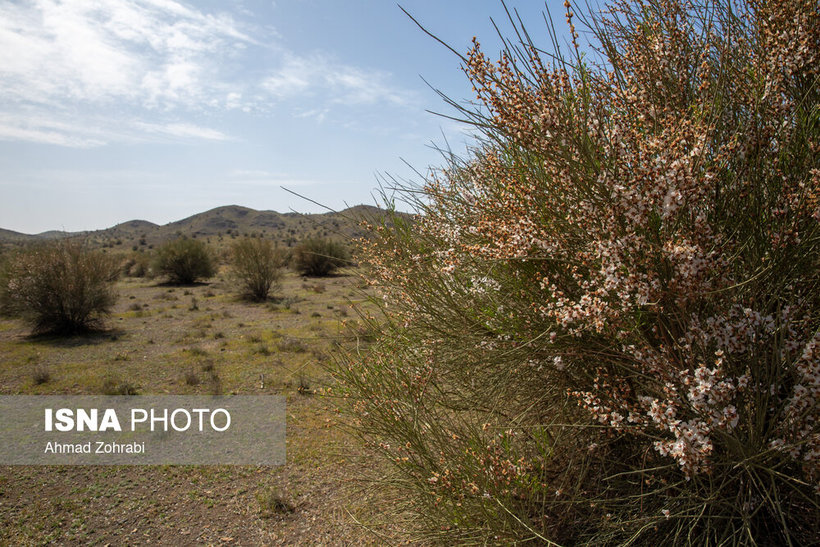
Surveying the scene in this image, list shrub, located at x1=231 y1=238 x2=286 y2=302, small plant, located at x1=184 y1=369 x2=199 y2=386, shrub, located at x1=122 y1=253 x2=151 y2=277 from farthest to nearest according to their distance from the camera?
shrub, located at x1=122 y1=253 x2=151 y2=277
shrub, located at x1=231 y1=238 x2=286 y2=302
small plant, located at x1=184 y1=369 x2=199 y2=386

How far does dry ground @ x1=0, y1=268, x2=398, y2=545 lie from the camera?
18.2 feet

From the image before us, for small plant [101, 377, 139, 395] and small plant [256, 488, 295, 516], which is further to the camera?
small plant [101, 377, 139, 395]

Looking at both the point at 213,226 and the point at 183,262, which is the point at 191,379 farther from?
the point at 213,226

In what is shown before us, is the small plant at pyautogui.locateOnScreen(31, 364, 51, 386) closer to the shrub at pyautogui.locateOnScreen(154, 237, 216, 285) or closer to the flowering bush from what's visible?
the flowering bush

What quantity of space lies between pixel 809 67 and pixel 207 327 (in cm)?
1769

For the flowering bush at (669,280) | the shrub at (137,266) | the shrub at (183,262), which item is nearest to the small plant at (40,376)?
the flowering bush at (669,280)

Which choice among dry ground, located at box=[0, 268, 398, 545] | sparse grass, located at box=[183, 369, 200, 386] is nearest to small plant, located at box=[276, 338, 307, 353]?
dry ground, located at box=[0, 268, 398, 545]

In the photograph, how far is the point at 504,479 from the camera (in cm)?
283

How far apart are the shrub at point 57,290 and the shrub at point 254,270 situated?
7212mm

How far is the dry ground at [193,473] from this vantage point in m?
5.54

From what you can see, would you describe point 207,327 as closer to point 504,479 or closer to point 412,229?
point 412,229

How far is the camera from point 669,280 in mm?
2137

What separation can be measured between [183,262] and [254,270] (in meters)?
8.73

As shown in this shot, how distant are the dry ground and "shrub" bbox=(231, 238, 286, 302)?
814 cm
